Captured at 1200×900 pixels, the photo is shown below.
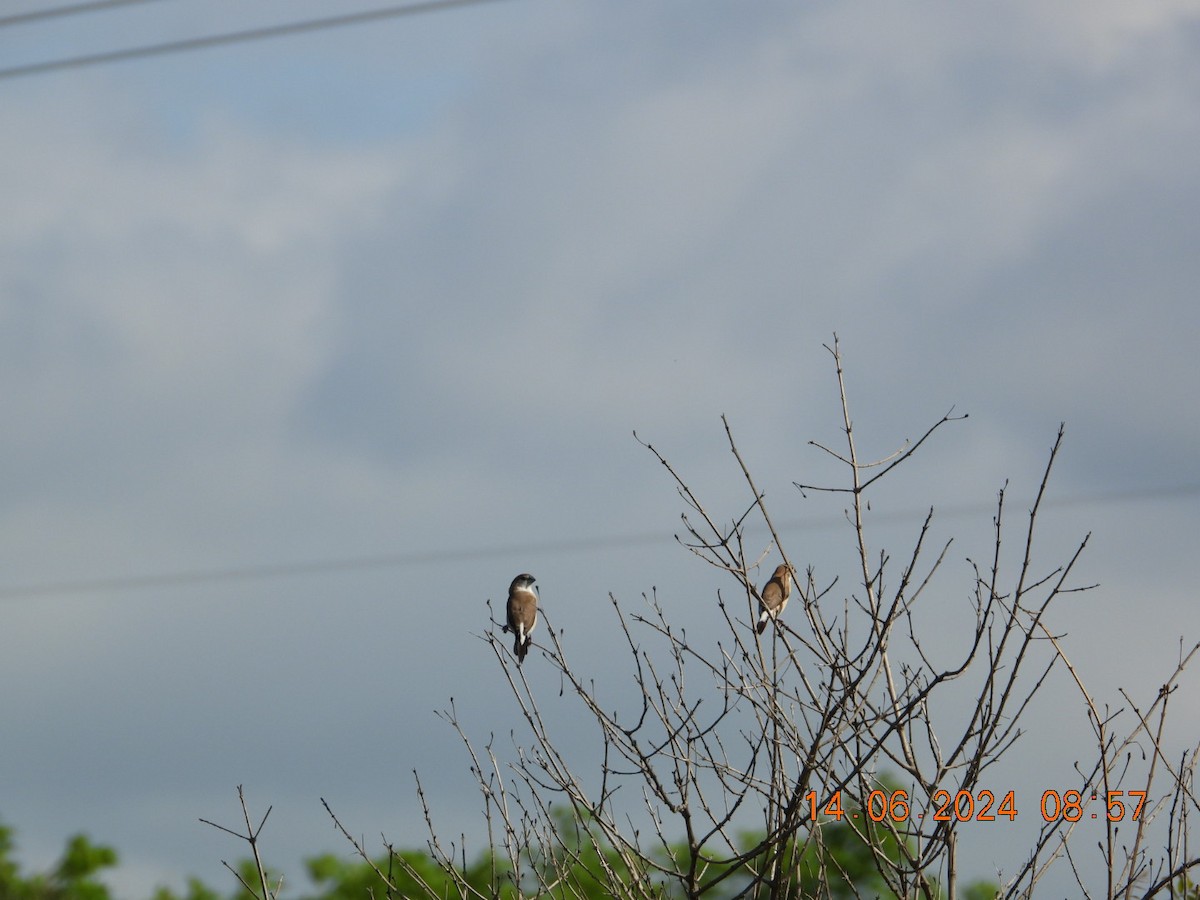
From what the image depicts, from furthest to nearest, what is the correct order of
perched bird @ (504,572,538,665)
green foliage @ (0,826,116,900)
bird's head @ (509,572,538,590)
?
green foliage @ (0,826,116,900) → bird's head @ (509,572,538,590) → perched bird @ (504,572,538,665)

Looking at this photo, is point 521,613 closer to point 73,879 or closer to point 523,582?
point 523,582

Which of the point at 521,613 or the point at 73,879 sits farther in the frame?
the point at 73,879

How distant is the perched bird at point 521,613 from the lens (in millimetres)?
6332

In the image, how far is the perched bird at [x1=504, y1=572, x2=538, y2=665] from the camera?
633cm

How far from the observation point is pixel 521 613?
6863mm

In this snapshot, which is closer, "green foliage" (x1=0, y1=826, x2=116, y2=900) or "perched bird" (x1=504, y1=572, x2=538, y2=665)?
"perched bird" (x1=504, y1=572, x2=538, y2=665)

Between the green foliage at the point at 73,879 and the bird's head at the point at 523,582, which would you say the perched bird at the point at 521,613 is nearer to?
the bird's head at the point at 523,582

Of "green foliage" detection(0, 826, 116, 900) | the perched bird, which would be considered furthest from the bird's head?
"green foliage" detection(0, 826, 116, 900)

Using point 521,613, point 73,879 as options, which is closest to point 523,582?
point 521,613

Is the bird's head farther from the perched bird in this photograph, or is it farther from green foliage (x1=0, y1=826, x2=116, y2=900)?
green foliage (x1=0, y1=826, x2=116, y2=900)

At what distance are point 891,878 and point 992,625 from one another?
907mm

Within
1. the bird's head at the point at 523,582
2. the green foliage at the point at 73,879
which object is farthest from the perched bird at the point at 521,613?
the green foliage at the point at 73,879

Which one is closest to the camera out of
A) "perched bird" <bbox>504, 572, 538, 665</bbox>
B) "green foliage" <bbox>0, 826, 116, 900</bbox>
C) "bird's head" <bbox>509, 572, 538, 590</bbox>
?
"perched bird" <bbox>504, 572, 538, 665</bbox>

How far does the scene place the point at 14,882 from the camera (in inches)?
901
